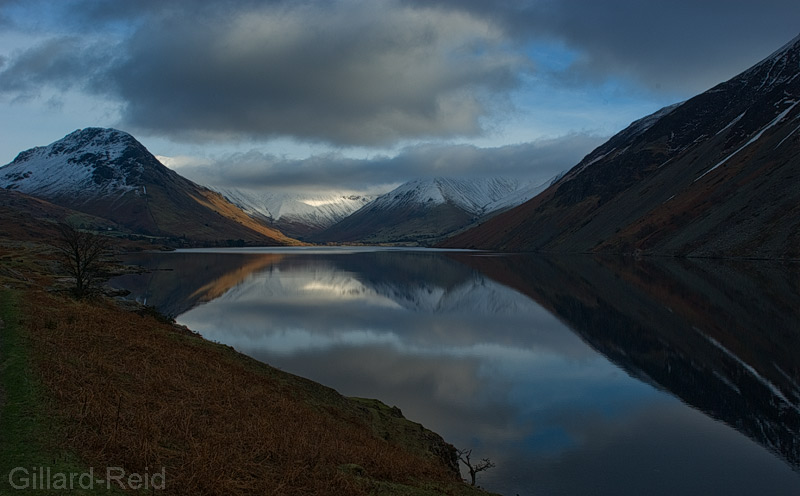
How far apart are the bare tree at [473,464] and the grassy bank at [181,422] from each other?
689mm

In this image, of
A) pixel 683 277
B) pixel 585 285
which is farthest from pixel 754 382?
pixel 683 277

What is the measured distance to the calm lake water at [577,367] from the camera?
68.3ft

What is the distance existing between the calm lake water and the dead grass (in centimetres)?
603

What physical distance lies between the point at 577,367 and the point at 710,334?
1603 centimetres

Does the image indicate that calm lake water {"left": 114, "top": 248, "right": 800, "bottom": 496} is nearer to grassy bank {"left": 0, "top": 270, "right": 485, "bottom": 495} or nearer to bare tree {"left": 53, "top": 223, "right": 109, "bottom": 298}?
grassy bank {"left": 0, "top": 270, "right": 485, "bottom": 495}

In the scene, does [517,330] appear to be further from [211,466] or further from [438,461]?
[211,466]

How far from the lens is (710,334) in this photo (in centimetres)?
4409

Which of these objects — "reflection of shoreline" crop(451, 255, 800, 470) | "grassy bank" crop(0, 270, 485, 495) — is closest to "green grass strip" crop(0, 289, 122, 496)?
"grassy bank" crop(0, 270, 485, 495)

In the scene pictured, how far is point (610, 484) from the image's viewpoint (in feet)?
62.1

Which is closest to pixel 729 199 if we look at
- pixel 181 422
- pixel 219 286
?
pixel 219 286

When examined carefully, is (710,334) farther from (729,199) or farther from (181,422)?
(729,199)

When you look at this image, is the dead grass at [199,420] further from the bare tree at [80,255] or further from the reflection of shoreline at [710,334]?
the reflection of shoreline at [710,334]

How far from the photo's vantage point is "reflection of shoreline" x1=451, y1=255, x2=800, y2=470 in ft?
87.9

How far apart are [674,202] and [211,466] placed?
177 meters
